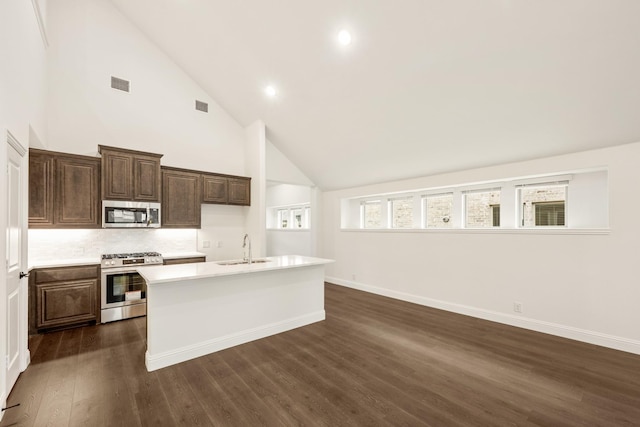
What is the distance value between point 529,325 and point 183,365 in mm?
4266

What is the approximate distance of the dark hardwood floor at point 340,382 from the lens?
206 centimetres

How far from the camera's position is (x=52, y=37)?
4.09 meters

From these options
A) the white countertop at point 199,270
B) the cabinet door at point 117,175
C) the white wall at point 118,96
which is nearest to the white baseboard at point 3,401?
the white countertop at point 199,270

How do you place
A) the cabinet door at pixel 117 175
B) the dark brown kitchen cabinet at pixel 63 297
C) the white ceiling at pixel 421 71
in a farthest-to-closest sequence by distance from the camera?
the cabinet door at pixel 117 175, the dark brown kitchen cabinet at pixel 63 297, the white ceiling at pixel 421 71

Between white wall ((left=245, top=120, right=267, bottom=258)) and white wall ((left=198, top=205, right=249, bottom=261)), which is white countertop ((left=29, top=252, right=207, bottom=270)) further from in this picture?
white wall ((left=245, top=120, right=267, bottom=258))

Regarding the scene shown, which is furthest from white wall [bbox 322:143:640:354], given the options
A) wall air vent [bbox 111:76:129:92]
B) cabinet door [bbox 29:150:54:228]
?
cabinet door [bbox 29:150:54:228]

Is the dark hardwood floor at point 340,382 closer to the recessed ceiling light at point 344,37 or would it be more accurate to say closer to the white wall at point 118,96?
the white wall at point 118,96

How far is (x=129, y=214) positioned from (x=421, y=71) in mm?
4465

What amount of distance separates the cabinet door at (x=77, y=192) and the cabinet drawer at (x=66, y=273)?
59 centimetres

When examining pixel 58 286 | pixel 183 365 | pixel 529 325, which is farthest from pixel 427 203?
pixel 58 286

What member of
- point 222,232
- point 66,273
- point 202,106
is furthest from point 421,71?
point 66,273

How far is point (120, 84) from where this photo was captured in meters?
4.61

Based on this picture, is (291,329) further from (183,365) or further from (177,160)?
(177,160)

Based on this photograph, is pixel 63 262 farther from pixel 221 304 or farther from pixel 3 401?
pixel 221 304
